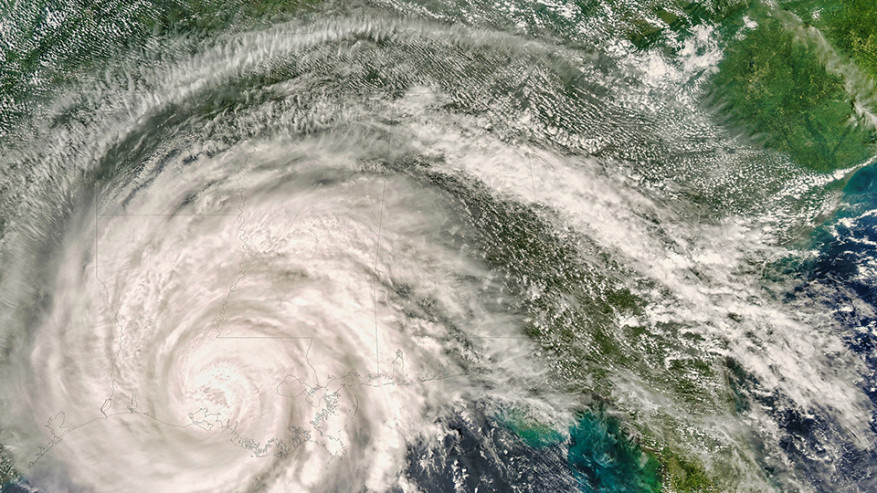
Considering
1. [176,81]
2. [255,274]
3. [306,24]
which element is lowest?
[255,274]

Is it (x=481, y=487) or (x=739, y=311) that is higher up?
(x=739, y=311)

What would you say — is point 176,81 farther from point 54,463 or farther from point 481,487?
point 481,487

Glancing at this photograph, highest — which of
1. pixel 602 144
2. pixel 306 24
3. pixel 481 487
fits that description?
pixel 306 24

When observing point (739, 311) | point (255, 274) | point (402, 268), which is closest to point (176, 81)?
point (255, 274)

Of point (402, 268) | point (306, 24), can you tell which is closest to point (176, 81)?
point (306, 24)

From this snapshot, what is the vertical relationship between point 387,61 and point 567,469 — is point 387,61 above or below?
above

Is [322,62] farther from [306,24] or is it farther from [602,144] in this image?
[602,144]
